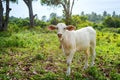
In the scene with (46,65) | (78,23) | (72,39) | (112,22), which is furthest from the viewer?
(112,22)

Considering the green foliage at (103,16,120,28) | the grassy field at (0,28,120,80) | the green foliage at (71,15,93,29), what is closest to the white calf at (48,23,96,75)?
the grassy field at (0,28,120,80)

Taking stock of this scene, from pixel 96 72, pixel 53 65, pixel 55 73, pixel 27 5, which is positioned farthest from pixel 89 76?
pixel 27 5

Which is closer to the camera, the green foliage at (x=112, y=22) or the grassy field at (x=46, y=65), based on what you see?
the grassy field at (x=46, y=65)

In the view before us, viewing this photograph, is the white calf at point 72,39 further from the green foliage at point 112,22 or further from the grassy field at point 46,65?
the green foliage at point 112,22

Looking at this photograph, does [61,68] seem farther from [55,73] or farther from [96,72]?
[96,72]

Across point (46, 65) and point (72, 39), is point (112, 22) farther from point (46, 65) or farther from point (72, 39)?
point (72, 39)

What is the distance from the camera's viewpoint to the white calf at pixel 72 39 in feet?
30.3

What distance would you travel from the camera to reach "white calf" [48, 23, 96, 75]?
30.3 feet

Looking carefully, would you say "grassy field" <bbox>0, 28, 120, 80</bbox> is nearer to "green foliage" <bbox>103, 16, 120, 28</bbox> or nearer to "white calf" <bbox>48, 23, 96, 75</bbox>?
"white calf" <bbox>48, 23, 96, 75</bbox>

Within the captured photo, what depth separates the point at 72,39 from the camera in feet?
32.2

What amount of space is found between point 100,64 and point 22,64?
331 cm

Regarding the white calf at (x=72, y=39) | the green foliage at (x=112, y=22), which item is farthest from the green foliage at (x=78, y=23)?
the white calf at (x=72, y=39)

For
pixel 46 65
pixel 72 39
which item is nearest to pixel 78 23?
pixel 46 65

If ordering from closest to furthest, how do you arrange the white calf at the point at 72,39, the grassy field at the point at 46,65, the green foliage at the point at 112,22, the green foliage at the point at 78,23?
the white calf at the point at 72,39
the grassy field at the point at 46,65
the green foliage at the point at 78,23
the green foliage at the point at 112,22
